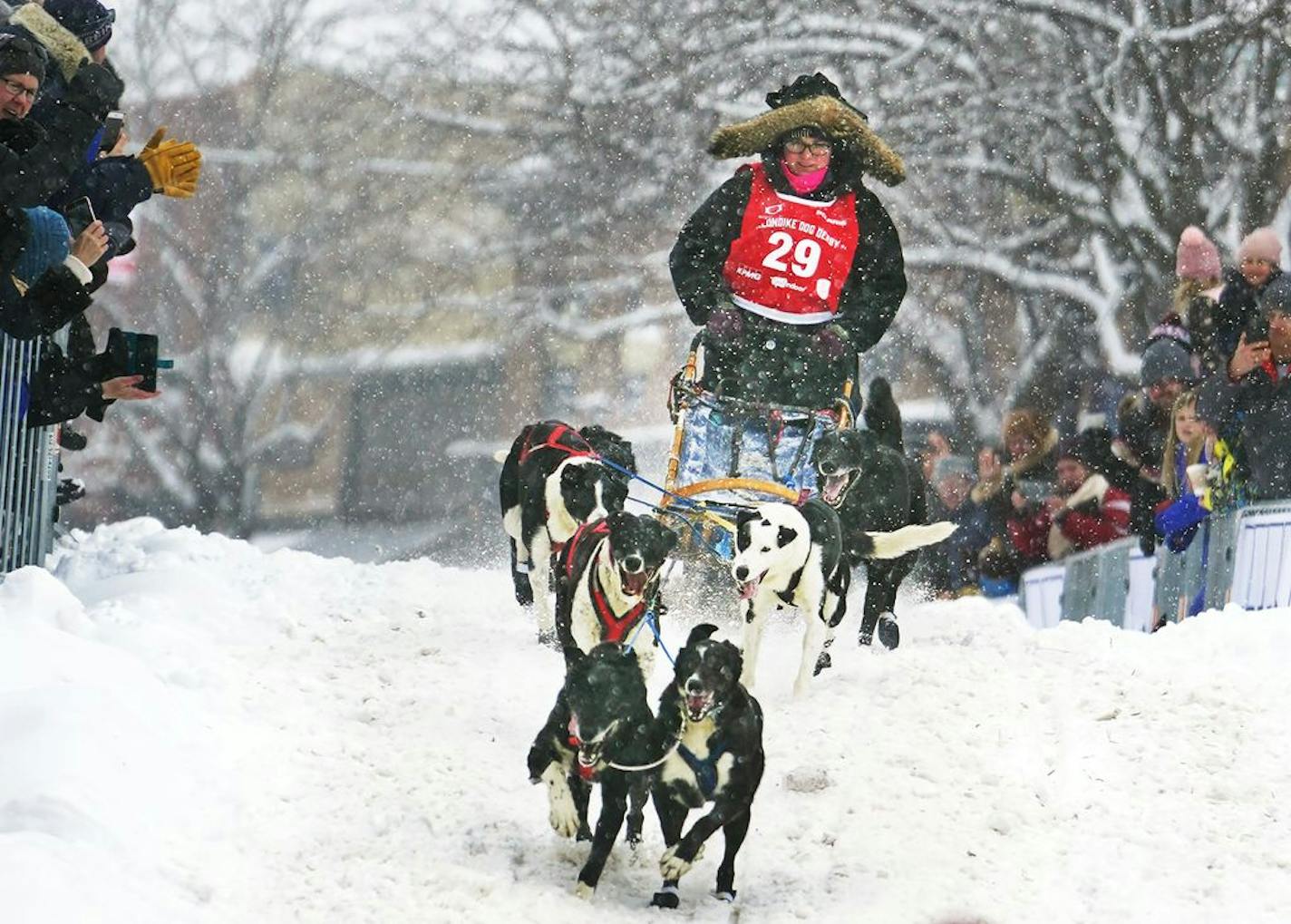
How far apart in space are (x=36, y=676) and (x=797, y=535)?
3061mm

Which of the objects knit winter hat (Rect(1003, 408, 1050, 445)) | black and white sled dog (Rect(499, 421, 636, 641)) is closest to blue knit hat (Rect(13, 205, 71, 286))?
black and white sled dog (Rect(499, 421, 636, 641))

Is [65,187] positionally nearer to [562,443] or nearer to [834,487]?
[562,443]

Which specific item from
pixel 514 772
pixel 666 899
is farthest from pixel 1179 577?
pixel 666 899

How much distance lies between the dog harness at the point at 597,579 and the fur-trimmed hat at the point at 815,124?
2.55 m

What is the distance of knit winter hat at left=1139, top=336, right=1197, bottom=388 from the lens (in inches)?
411

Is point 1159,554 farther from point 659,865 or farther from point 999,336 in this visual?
point 999,336

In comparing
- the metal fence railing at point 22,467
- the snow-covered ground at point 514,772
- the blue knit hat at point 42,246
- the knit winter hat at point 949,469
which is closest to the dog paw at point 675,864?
the snow-covered ground at point 514,772

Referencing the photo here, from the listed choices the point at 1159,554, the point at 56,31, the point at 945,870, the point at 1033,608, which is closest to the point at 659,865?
the point at 945,870

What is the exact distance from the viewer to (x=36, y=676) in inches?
250

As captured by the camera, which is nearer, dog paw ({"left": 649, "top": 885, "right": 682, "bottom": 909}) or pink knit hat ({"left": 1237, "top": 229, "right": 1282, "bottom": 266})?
dog paw ({"left": 649, "top": 885, "right": 682, "bottom": 909})

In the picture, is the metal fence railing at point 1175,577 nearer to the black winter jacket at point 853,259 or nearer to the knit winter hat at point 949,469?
the knit winter hat at point 949,469

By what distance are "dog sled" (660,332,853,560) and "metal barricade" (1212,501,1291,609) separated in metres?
1.89

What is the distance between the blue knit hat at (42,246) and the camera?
7051 mm

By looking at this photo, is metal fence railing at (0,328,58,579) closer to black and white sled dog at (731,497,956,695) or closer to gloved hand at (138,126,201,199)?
gloved hand at (138,126,201,199)
